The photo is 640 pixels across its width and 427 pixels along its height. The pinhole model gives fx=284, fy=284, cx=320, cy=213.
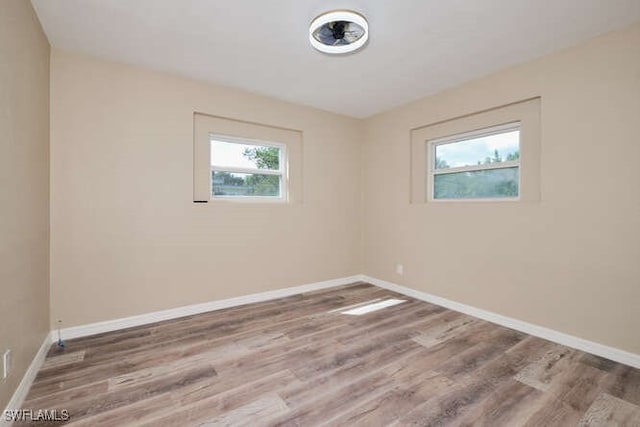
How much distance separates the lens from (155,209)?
9.56 feet

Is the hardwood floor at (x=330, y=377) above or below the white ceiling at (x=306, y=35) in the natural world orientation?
below

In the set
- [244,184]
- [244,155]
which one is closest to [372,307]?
[244,184]

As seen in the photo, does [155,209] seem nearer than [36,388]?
No

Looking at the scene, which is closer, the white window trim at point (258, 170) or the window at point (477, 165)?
the window at point (477, 165)

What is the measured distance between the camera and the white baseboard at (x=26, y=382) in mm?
1563

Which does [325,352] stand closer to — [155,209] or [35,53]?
[155,209]

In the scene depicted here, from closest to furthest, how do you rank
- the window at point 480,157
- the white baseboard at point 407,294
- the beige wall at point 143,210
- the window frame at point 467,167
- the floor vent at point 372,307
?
the white baseboard at point 407,294, the beige wall at point 143,210, the window at point 480,157, the window frame at point 467,167, the floor vent at point 372,307

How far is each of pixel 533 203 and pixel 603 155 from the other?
599 mm

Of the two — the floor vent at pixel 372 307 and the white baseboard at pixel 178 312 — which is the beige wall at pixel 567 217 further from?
the white baseboard at pixel 178 312

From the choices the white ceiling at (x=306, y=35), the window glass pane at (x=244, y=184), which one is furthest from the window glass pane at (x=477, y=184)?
the window glass pane at (x=244, y=184)

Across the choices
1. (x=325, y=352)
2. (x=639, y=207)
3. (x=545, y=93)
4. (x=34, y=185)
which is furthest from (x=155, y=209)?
(x=639, y=207)

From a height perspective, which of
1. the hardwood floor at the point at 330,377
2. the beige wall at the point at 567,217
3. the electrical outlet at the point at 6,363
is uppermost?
the beige wall at the point at 567,217

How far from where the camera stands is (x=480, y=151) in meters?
3.20

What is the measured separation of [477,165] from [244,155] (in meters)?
2.77
